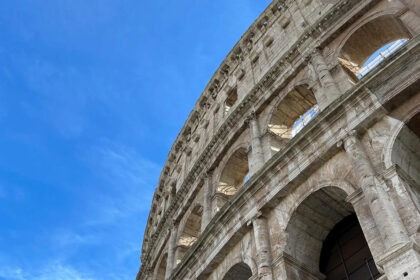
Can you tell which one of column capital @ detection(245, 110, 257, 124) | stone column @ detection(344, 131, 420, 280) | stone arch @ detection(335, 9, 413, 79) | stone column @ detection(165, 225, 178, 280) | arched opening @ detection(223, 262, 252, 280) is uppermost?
stone arch @ detection(335, 9, 413, 79)

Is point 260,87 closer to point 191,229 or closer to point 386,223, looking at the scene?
point 191,229

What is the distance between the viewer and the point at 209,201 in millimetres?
14867

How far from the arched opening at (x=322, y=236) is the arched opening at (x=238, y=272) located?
1797 mm

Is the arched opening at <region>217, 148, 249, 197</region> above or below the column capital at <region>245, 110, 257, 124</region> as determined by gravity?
below

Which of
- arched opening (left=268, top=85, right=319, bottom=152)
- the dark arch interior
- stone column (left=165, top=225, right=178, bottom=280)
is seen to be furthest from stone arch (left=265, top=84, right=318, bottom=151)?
stone column (left=165, top=225, right=178, bottom=280)

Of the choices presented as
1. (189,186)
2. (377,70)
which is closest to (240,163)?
(189,186)

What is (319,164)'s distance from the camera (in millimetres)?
9914

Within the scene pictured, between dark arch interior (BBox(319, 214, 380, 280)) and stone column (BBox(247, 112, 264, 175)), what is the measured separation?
3.18 m

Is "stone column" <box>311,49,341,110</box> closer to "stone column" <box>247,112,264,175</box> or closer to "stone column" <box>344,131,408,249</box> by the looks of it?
"stone column" <box>344,131,408,249</box>

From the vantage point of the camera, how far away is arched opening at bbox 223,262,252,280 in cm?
1105

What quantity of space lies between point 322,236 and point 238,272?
2.40 meters

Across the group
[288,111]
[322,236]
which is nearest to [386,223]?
[322,236]

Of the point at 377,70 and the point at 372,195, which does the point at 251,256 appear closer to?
the point at 372,195

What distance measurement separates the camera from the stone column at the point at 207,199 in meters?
14.1
